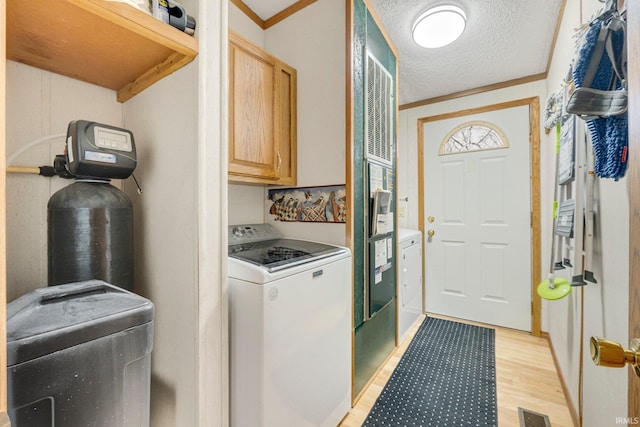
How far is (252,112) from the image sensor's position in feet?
5.04

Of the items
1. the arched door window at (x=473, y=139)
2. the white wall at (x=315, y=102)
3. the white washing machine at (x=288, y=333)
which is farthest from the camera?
the arched door window at (x=473, y=139)

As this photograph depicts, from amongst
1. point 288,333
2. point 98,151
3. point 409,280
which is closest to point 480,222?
point 409,280

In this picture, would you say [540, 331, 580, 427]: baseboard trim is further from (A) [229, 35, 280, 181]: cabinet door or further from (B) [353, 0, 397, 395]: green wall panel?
(A) [229, 35, 280, 181]: cabinet door

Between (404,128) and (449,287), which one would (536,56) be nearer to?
(404,128)

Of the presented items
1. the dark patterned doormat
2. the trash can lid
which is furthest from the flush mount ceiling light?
the dark patterned doormat

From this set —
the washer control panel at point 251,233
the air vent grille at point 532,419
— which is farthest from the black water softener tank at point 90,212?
the air vent grille at point 532,419

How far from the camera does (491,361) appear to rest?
7.27ft

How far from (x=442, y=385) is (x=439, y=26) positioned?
2481 millimetres

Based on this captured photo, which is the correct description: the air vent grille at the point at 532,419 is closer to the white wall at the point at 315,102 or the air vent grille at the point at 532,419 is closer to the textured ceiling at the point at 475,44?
the white wall at the point at 315,102

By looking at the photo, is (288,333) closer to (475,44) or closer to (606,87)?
(606,87)

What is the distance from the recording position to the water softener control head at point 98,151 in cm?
88

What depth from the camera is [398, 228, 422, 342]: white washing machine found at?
2.47 metres

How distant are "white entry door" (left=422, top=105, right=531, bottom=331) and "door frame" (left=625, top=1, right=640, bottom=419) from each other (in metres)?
2.51

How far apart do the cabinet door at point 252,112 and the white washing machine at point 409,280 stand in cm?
142
